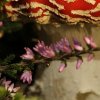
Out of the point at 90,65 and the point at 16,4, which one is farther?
the point at 90,65

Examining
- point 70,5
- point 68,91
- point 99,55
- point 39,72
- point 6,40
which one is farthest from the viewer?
point 6,40

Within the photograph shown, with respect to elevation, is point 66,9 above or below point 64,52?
above

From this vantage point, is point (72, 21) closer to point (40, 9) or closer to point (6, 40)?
point (40, 9)

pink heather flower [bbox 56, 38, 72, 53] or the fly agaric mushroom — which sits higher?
the fly agaric mushroom

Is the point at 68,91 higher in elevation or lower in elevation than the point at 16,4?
lower

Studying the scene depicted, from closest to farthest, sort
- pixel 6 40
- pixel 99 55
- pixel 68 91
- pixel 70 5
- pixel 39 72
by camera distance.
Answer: pixel 70 5
pixel 99 55
pixel 68 91
pixel 39 72
pixel 6 40

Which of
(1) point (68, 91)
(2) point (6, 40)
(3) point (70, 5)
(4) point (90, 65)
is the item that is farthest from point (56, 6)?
(2) point (6, 40)

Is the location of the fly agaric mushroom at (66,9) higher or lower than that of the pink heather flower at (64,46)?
higher

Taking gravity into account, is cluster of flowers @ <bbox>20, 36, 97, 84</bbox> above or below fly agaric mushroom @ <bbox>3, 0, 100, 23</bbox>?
below
